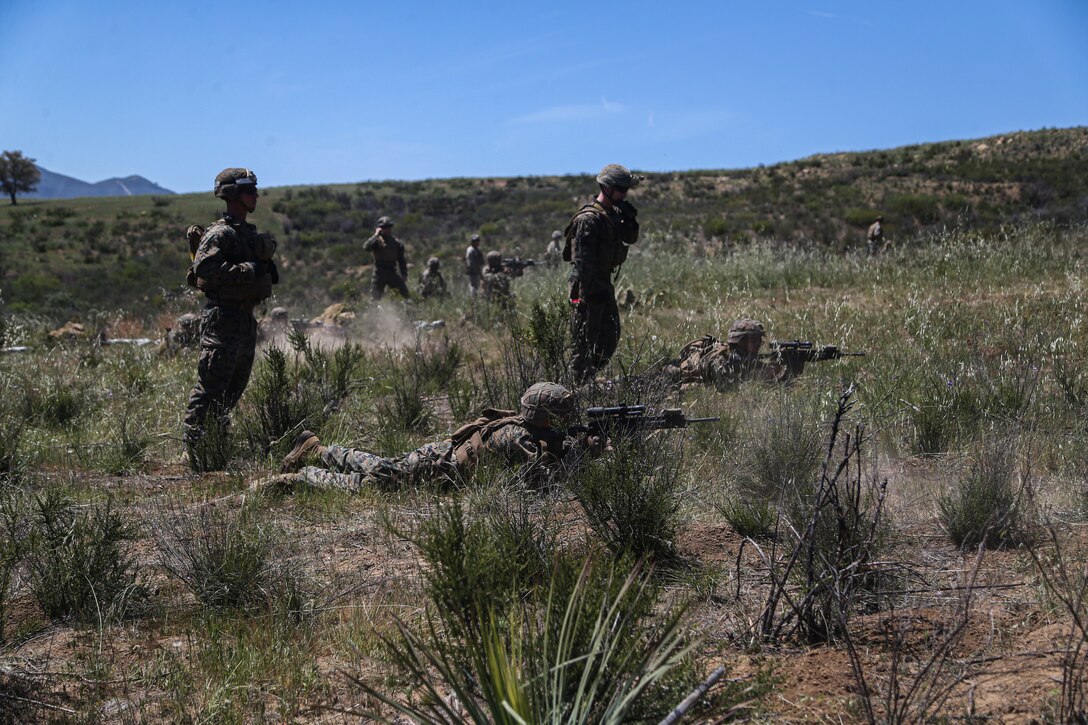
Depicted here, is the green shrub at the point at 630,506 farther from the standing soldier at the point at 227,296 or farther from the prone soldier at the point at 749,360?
the standing soldier at the point at 227,296

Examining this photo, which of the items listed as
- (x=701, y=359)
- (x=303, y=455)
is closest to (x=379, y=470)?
(x=303, y=455)

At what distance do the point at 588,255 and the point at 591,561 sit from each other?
14.1ft

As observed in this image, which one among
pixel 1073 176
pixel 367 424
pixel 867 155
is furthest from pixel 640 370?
pixel 867 155

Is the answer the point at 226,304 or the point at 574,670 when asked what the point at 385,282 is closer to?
the point at 226,304

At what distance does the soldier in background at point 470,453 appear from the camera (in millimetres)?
5020

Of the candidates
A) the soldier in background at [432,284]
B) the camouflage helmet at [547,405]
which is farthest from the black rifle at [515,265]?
the camouflage helmet at [547,405]

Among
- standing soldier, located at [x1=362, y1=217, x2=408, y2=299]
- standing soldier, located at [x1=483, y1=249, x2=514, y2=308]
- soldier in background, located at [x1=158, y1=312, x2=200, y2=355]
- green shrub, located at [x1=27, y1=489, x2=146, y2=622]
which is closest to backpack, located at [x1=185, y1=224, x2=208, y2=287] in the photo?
green shrub, located at [x1=27, y1=489, x2=146, y2=622]

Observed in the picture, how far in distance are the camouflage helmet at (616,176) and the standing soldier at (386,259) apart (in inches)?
321

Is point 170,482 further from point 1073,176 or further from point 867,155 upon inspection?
point 867,155

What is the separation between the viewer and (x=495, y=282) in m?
13.9

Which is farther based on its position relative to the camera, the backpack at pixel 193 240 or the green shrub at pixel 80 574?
the backpack at pixel 193 240

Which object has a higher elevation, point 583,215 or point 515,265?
point 583,215

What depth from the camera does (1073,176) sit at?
29391 mm

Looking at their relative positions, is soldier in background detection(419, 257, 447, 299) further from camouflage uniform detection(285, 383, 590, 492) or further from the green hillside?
camouflage uniform detection(285, 383, 590, 492)
